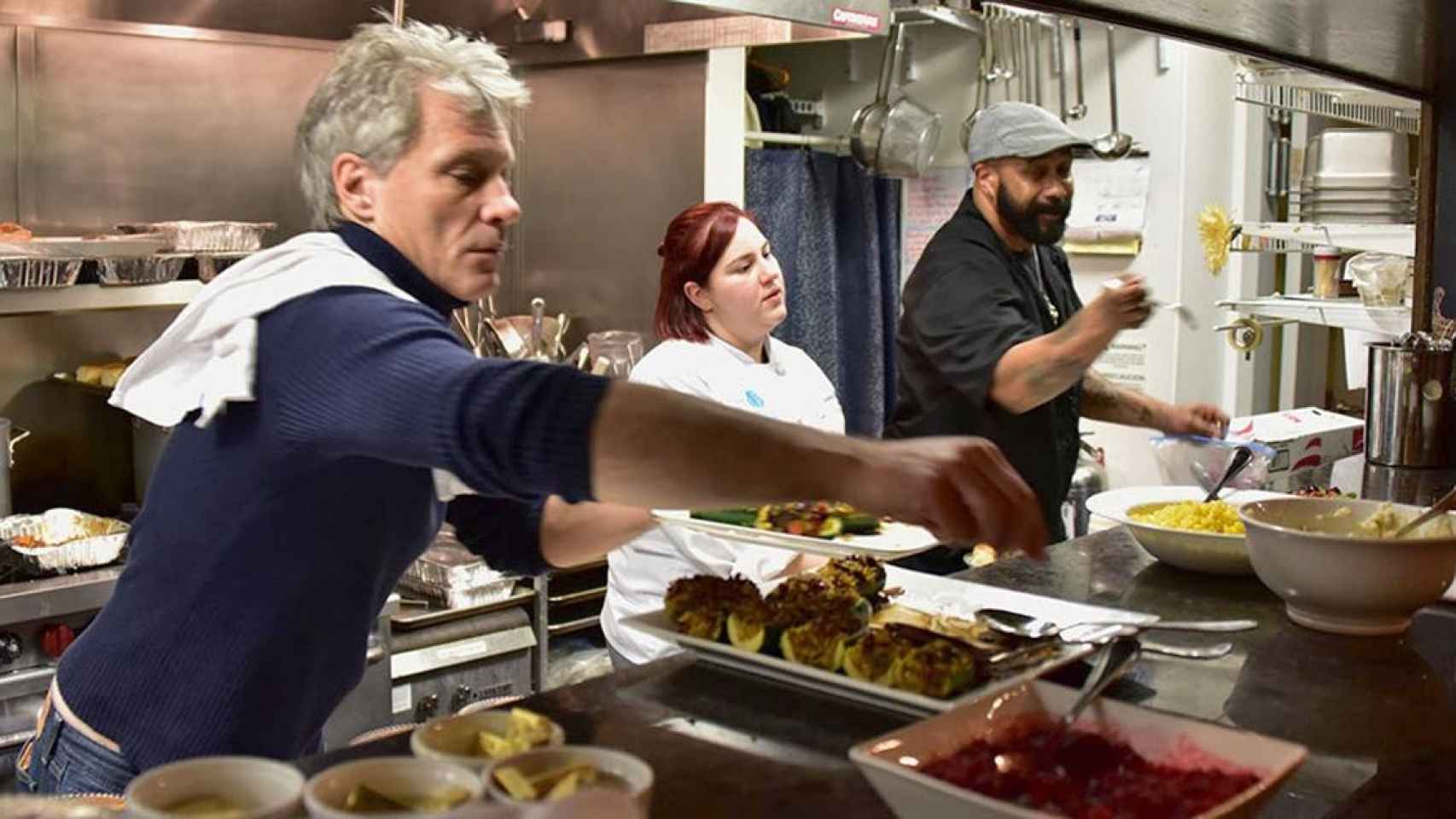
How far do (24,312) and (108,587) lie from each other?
2.14 ft

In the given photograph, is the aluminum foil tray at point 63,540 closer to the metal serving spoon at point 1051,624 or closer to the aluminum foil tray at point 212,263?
the aluminum foil tray at point 212,263

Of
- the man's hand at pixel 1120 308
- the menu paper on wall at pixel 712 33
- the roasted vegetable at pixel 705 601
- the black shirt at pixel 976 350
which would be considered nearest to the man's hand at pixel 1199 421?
the man's hand at pixel 1120 308

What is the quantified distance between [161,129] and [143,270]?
2.09 feet

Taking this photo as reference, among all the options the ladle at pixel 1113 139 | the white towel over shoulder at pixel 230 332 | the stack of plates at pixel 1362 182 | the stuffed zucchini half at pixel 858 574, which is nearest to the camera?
the white towel over shoulder at pixel 230 332

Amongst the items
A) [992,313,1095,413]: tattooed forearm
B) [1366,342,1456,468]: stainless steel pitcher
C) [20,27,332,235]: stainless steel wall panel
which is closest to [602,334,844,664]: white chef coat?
[992,313,1095,413]: tattooed forearm

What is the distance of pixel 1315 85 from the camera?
393 cm

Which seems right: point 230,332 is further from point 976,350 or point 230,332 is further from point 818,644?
point 976,350

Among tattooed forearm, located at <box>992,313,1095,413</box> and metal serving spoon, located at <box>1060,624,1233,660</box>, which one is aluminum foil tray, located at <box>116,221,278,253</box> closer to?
tattooed forearm, located at <box>992,313,1095,413</box>

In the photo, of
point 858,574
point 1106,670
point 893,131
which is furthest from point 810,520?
point 893,131

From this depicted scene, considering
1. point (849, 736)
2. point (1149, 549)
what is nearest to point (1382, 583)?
point (1149, 549)

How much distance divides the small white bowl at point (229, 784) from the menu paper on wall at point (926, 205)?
442cm

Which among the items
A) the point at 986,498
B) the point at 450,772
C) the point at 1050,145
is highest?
the point at 1050,145

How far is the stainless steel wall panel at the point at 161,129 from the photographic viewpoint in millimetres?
3777

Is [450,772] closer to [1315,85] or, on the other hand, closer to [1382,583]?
[1382,583]
